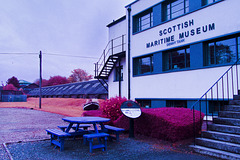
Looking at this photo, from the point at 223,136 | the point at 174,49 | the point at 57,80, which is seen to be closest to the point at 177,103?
the point at 174,49

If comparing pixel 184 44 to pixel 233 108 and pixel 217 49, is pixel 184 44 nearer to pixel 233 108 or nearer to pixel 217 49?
pixel 217 49

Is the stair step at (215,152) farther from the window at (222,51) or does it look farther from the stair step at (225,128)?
the window at (222,51)

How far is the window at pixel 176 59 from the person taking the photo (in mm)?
12680

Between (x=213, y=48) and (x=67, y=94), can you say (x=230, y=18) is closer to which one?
(x=213, y=48)

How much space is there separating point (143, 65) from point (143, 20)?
350cm

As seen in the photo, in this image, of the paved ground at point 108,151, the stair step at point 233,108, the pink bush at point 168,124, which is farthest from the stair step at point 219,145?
the stair step at point 233,108

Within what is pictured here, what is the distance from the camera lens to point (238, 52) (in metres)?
10.2

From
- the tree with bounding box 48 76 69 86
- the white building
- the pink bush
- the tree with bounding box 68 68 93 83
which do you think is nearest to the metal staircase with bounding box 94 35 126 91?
the white building

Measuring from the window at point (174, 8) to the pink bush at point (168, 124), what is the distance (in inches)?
294

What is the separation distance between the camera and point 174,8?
45.3 feet

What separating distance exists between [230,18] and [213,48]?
5.50 feet

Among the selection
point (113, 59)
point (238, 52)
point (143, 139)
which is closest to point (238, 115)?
point (143, 139)

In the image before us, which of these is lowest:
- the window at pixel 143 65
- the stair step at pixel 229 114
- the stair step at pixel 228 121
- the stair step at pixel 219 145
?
the stair step at pixel 219 145

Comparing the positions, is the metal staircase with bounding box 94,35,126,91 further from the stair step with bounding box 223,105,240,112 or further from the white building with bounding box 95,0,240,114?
Answer: the stair step with bounding box 223,105,240,112
